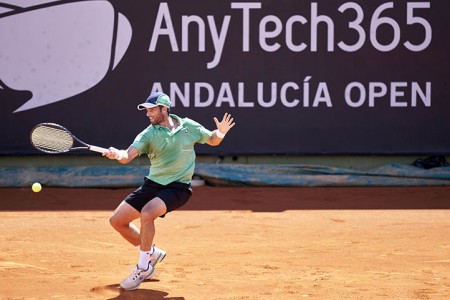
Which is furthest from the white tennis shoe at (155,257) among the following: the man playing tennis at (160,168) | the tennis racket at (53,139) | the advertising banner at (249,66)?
the advertising banner at (249,66)

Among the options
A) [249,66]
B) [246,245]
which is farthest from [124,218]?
[249,66]

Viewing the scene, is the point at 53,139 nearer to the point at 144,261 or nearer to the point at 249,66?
the point at 144,261

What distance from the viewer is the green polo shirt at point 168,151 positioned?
6.67m

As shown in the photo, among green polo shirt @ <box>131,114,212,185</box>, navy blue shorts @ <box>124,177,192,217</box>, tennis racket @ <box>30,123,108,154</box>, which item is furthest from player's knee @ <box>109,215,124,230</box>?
tennis racket @ <box>30,123,108,154</box>

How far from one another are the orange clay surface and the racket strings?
3.47ft

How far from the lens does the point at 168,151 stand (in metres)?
6.71

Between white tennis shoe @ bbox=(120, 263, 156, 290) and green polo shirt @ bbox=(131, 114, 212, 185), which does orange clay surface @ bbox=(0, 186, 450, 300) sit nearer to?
white tennis shoe @ bbox=(120, 263, 156, 290)

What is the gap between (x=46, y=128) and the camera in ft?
22.1

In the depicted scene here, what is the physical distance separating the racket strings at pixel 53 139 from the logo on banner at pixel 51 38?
589cm

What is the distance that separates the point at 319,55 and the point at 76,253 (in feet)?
19.5

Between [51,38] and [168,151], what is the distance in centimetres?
639

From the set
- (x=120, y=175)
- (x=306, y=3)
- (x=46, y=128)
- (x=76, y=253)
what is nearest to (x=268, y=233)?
(x=76, y=253)

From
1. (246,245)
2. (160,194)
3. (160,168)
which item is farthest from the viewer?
(246,245)

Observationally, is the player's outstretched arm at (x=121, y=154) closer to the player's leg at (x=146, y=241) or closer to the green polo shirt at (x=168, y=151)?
the green polo shirt at (x=168, y=151)
